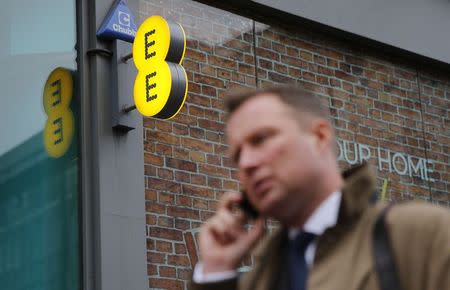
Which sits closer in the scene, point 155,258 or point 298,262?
point 298,262

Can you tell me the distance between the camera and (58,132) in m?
7.46

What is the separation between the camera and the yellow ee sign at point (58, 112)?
7.41 metres

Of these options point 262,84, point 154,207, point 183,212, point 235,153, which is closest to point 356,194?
point 235,153

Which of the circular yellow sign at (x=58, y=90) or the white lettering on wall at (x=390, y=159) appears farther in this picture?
the white lettering on wall at (x=390, y=159)

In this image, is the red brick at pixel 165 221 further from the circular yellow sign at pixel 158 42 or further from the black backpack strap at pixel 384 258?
the black backpack strap at pixel 384 258

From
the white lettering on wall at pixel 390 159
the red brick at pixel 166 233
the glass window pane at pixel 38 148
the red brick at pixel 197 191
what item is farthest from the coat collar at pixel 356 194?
the white lettering on wall at pixel 390 159

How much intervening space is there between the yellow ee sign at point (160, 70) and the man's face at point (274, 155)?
199 inches

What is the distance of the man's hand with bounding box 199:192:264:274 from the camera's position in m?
2.18

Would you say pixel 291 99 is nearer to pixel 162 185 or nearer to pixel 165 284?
pixel 165 284

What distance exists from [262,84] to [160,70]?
1.76m

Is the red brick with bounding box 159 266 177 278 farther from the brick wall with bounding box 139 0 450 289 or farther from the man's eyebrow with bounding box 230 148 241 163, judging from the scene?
the man's eyebrow with bounding box 230 148 241 163

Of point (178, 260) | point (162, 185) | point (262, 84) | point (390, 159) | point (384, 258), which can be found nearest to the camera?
point (384, 258)

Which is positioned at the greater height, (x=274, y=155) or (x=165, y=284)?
(x=165, y=284)

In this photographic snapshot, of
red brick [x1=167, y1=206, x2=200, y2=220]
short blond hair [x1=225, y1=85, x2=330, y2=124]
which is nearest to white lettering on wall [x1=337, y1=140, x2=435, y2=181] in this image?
red brick [x1=167, y1=206, x2=200, y2=220]
